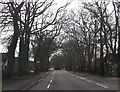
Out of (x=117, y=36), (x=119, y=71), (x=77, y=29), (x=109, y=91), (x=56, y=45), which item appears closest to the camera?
(x=109, y=91)

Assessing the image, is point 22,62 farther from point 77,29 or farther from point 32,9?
point 77,29

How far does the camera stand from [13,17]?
29.0 meters

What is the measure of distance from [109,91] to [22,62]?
22.4 metres

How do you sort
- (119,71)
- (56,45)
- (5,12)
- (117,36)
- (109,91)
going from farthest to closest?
(56,45), (117,36), (119,71), (5,12), (109,91)

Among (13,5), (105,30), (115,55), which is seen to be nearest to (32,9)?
(13,5)

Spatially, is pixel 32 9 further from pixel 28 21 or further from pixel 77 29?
pixel 77 29

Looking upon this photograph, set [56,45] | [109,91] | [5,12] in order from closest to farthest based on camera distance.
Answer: [109,91], [5,12], [56,45]

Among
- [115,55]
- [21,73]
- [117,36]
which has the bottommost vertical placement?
[21,73]

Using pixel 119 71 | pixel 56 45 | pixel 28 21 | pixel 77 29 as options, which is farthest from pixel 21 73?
pixel 56 45

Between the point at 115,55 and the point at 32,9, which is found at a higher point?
the point at 32,9

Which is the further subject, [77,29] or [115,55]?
[77,29]

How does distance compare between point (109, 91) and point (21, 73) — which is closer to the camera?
point (109, 91)

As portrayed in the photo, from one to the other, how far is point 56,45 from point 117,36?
27.5 m

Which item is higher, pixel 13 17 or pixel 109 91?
pixel 13 17
